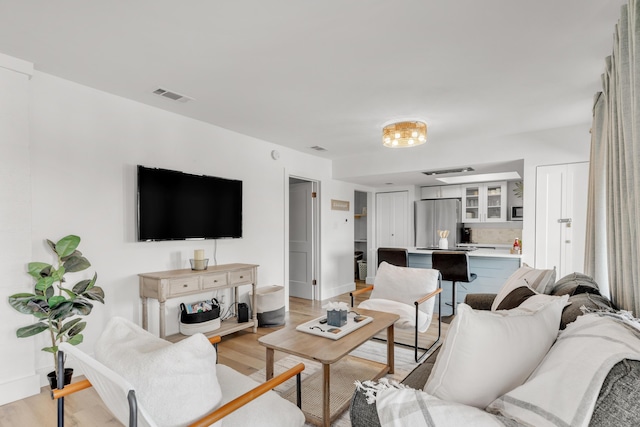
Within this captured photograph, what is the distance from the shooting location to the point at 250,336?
3.83 metres

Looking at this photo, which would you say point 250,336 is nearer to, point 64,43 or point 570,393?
point 64,43

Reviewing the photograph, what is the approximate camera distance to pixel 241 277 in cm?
378

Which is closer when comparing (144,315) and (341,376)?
(341,376)

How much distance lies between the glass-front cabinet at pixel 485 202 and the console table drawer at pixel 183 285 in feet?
17.9

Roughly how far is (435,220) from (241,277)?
172 inches

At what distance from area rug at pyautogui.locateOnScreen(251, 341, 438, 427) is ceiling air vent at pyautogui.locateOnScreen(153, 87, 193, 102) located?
2.57m

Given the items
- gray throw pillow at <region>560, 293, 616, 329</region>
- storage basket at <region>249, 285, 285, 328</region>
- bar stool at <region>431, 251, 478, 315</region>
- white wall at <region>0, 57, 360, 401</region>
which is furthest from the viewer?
storage basket at <region>249, 285, 285, 328</region>

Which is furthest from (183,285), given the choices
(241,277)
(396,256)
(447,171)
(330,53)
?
(447,171)

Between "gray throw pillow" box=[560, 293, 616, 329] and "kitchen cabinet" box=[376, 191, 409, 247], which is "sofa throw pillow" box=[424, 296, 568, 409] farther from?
"kitchen cabinet" box=[376, 191, 409, 247]

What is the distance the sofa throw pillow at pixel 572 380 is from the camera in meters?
0.90

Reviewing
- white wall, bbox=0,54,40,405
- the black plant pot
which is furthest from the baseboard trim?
the black plant pot

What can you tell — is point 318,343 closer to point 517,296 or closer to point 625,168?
point 517,296

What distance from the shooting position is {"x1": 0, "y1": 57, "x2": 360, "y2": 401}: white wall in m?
2.46

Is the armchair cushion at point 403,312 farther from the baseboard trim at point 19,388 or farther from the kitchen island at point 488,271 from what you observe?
the baseboard trim at point 19,388
